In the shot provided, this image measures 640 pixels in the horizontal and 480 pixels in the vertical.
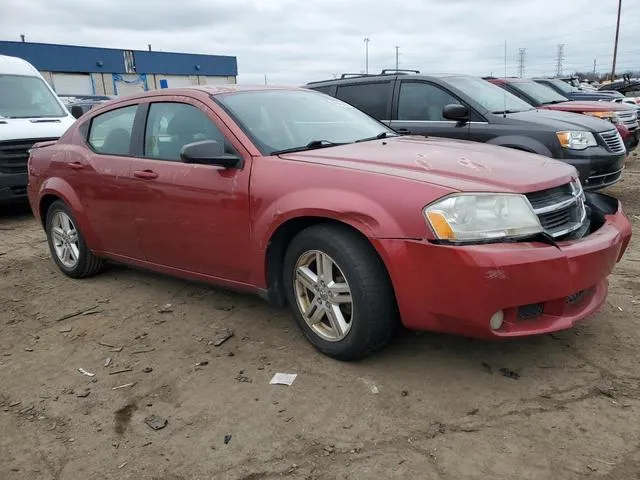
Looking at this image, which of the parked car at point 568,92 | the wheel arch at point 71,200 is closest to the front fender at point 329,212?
the wheel arch at point 71,200

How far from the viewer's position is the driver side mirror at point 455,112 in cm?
657

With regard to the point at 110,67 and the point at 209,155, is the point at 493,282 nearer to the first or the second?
the point at 209,155

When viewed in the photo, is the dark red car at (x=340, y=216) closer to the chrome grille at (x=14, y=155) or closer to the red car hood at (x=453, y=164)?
the red car hood at (x=453, y=164)

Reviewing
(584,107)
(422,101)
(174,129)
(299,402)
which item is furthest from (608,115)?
(299,402)

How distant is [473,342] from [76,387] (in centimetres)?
233

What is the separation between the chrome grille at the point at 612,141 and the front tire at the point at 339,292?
514 centimetres

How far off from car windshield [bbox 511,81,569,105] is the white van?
306 inches

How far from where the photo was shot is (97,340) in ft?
12.6

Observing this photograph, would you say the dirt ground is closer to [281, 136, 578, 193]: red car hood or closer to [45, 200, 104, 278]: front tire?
[45, 200, 104, 278]: front tire

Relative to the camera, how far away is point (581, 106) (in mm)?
9633

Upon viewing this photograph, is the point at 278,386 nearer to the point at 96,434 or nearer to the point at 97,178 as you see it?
the point at 96,434

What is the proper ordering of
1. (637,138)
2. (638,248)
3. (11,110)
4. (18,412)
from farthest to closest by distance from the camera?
(637,138)
(11,110)
(638,248)
(18,412)

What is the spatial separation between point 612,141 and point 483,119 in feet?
5.53

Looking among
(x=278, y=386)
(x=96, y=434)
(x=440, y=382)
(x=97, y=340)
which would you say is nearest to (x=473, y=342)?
(x=440, y=382)
